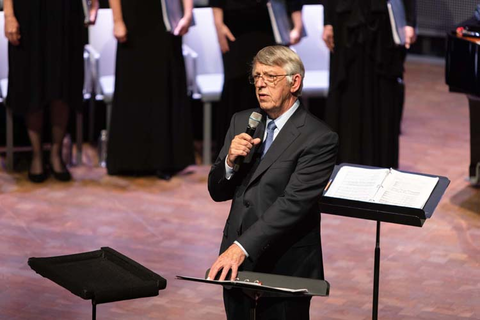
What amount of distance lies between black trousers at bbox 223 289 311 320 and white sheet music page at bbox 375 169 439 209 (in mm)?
569

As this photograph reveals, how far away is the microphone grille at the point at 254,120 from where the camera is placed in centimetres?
371

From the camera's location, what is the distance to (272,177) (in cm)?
382

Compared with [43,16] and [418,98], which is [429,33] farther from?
[43,16]

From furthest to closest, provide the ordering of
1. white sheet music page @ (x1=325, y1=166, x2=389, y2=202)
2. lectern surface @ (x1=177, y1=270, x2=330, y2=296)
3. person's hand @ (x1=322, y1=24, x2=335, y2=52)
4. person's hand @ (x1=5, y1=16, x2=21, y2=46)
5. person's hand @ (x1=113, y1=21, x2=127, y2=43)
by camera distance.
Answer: person's hand @ (x1=322, y1=24, x2=335, y2=52) < person's hand @ (x1=113, y1=21, x2=127, y2=43) < person's hand @ (x1=5, y1=16, x2=21, y2=46) < white sheet music page @ (x1=325, y1=166, x2=389, y2=202) < lectern surface @ (x1=177, y1=270, x2=330, y2=296)

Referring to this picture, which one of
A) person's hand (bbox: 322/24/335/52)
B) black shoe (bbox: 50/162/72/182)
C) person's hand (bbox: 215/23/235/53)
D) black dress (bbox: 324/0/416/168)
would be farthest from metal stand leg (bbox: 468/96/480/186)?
black shoe (bbox: 50/162/72/182)

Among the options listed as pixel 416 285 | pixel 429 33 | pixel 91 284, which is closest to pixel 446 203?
pixel 416 285

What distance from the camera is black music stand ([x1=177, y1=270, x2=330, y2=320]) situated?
3416 millimetres

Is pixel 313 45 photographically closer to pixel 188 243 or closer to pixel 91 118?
pixel 91 118

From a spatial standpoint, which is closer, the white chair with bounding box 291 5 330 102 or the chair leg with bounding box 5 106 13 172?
the chair leg with bounding box 5 106 13 172

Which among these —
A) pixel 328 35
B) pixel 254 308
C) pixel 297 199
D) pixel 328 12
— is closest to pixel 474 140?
pixel 328 35

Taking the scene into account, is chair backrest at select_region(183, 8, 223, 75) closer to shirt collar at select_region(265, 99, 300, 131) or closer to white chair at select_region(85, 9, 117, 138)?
white chair at select_region(85, 9, 117, 138)

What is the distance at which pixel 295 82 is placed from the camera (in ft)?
12.4

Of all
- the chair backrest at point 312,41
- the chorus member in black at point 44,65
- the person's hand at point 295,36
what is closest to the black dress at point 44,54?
the chorus member in black at point 44,65

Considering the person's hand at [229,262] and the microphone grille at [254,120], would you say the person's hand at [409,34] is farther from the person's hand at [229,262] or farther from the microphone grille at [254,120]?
the person's hand at [229,262]
